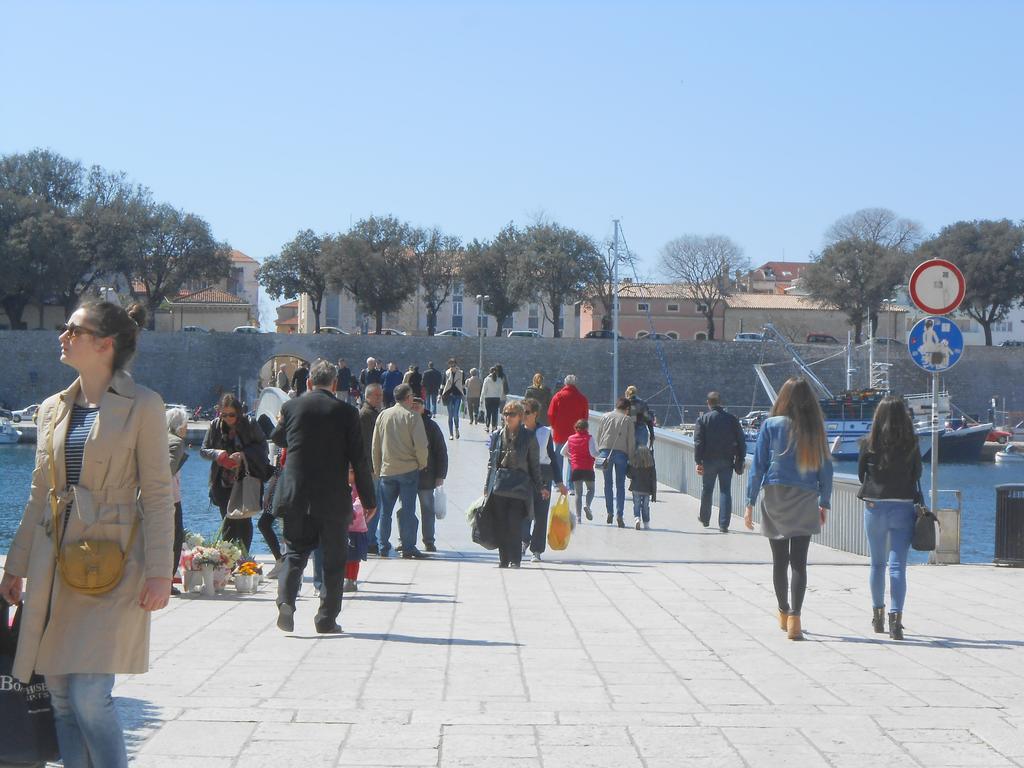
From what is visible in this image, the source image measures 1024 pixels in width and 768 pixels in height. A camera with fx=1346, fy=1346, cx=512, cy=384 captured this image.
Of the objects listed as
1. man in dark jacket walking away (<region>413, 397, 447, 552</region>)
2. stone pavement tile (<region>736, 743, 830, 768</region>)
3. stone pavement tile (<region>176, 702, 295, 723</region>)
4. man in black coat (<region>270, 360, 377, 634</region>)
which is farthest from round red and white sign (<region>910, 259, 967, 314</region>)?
stone pavement tile (<region>176, 702, 295, 723</region>)

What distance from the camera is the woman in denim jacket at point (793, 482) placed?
773cm

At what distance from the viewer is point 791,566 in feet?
25.5

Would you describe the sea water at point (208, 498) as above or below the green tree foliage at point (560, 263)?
below

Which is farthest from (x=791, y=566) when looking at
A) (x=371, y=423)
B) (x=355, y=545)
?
(x=371, y=423)

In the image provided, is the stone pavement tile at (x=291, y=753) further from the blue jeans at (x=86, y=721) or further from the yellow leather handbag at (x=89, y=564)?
the yellow leather handbag at (x=89, y=564)

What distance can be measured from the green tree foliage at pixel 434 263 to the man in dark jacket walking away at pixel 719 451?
6669 cm

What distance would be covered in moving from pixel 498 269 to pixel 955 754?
78688 millimetres

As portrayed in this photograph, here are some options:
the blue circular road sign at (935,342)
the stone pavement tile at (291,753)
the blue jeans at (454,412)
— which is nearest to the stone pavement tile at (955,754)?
the stone pavement tile at (291,753)

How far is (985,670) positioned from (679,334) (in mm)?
94153

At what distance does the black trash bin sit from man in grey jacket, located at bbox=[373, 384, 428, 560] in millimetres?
5136

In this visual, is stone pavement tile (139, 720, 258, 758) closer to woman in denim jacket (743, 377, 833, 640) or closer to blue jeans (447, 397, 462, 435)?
woman in denim jacket (743, 377, 833, 640)

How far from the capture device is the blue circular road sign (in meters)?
11.4

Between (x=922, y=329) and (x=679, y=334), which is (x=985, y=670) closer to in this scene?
(x=922, y=329)

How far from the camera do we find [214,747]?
15.7 ft
